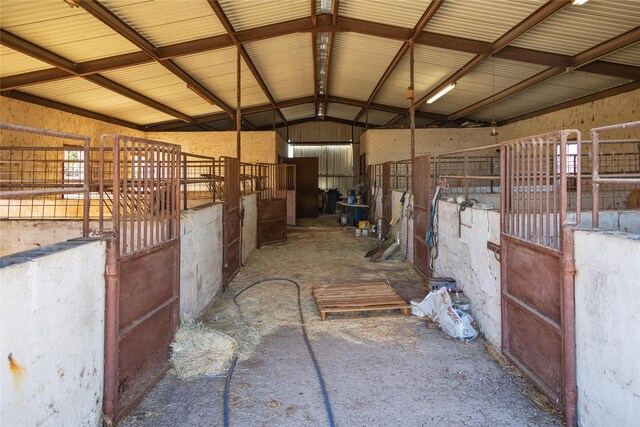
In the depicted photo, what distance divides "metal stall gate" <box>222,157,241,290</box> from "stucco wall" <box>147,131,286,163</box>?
9.72 meters

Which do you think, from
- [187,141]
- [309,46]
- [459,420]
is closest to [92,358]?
[459,420]

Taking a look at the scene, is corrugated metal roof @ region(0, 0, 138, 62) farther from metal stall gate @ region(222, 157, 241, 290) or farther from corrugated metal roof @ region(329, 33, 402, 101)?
corrugated metal roof @ region(329, 33, 402, 101)

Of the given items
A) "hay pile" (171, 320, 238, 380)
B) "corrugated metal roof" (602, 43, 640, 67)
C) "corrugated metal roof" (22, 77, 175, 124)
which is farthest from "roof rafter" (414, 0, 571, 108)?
"corrugated metal roof" (22, 77, 175, 124)

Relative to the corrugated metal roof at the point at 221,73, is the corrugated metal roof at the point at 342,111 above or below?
above

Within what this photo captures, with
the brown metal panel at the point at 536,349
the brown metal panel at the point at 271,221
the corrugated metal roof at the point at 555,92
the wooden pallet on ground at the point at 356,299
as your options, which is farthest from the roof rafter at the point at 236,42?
the corrugated metal roof at the point at 555,92

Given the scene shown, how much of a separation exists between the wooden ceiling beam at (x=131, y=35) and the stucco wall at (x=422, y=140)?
7.46m

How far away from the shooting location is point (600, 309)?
8.79ft

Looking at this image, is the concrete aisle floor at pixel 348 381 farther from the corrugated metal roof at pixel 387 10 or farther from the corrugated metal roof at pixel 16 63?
the corrugated metal roof at pixel 16 63

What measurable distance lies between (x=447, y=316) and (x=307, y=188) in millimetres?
13807

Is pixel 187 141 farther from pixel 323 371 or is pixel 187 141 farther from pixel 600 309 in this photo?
pixel 600 309

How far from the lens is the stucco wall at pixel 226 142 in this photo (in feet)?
56.9

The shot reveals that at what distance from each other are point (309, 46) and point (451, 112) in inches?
316

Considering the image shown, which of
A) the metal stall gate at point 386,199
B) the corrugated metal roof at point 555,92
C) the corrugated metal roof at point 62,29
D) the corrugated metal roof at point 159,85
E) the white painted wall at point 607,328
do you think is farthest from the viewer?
the metal stall gate at point 386,199

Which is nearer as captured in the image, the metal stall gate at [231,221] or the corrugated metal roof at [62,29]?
the corrugated metal roof at [62,29]
